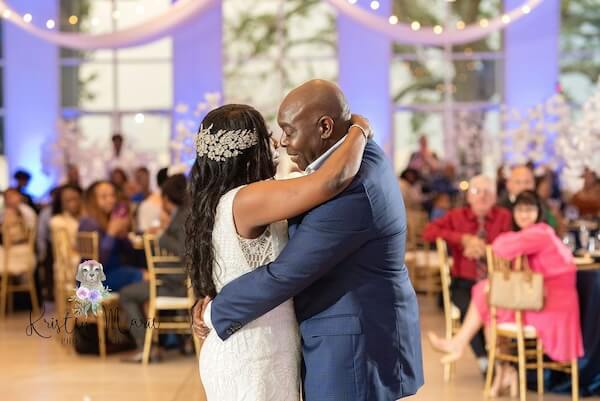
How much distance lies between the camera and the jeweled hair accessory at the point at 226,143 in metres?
2.89

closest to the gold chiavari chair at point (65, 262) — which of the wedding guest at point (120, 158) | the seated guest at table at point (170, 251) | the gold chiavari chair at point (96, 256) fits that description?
the gold chiavari chair at point (96, 256)

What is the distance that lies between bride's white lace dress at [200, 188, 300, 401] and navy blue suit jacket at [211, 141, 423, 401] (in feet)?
0.14

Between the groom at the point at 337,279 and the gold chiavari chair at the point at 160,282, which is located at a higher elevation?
the groom at the point at 337,279

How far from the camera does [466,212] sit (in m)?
7.49

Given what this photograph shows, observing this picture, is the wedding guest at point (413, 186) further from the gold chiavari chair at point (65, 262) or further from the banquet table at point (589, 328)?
the banquet table at point (589, 328)

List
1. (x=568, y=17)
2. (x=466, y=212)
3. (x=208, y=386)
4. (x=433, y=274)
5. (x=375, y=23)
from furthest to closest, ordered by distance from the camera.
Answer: (x=568, y=17), (x=375, y=23), (x=433, y=274), (x=466, y=212), (x=208, y=386)

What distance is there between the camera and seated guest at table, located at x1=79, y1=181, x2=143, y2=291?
8.06 metres

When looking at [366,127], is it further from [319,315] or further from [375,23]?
[375,23]

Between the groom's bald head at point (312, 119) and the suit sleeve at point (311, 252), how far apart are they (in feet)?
0.53

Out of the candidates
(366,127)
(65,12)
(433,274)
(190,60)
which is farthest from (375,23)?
(366,127)

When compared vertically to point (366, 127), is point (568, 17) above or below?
above

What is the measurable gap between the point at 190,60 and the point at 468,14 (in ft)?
15.3

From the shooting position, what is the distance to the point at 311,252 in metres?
2.79

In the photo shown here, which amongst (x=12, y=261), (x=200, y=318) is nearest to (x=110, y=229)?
(x=12, y=261)
